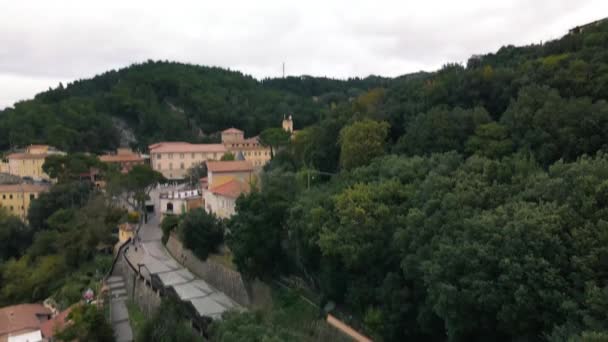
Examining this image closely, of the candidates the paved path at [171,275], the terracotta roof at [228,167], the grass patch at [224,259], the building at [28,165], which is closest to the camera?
the paved path at [171,275]

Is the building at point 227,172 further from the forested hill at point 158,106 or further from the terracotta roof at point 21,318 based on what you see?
the forested hill at point 158,106

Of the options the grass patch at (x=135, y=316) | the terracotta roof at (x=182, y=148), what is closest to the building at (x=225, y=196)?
the grass patch at (x=135, y=316)

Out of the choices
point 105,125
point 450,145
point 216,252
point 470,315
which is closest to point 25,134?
point 105,125

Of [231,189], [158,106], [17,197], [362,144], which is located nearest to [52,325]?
[231,189]

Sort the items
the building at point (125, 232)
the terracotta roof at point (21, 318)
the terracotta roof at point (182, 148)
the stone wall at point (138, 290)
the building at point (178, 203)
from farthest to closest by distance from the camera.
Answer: the terracotta roof at point (182, 148)
the building at point (178, 203)
the building at point (125, 232)
the terracotta roof at point (21, 318)
the stone wall at point (138, 290)

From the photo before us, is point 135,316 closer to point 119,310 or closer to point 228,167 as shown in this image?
point 119,310

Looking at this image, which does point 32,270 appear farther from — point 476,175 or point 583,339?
point 583,339

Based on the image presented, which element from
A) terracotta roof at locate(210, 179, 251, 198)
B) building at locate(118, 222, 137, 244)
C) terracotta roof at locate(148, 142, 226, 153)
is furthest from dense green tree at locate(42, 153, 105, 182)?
terracotta roof at locate(210, 179, 251, 198)

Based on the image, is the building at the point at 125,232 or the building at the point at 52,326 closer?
the building at the point at 52,326
